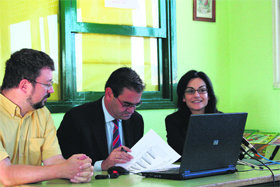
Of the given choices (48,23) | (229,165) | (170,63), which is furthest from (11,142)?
(170,63)

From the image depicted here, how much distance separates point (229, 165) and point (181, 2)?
2.17 m

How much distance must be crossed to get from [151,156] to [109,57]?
4.88ft

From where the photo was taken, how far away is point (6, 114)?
6.61 ft

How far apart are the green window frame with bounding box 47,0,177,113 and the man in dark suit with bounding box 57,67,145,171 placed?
0.55 meters

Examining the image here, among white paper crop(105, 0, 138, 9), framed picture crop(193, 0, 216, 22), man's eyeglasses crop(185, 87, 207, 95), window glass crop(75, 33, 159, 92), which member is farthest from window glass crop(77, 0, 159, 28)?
man's eyeglasses crop(185, 87, 207, 95)

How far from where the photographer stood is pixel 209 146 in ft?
6.08

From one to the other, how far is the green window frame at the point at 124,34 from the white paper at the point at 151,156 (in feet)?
3.72

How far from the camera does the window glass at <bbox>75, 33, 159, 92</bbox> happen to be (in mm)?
3305

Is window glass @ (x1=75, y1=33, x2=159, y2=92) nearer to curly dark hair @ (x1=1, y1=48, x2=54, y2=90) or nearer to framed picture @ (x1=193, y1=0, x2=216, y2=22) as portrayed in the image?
framed picture @ (x1=193, y1=0, x2=216, y2=22)

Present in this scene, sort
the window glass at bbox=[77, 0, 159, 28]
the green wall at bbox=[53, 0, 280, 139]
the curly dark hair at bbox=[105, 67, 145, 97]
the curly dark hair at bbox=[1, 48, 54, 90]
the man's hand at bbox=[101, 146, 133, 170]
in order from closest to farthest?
the curly dark hair at bbox=[1, 48, 54, 90] → the man's hand at bbox=[101, 146, 133, 170] → the curly dark hair at bbox=[105, 67, 145, 97] → the window glass at bbox=[77, 0, 159, 28] → the green wall at bbox=[53, 0, 280, 139]

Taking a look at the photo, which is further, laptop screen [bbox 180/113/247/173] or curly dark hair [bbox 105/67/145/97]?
curly dark hair [bbox 105/67/145/97]

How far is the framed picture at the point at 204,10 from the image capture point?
3869 millimetres

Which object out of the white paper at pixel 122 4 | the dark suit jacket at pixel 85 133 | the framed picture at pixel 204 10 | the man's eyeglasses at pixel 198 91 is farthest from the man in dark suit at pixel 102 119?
the framed picture at pixel 204 10

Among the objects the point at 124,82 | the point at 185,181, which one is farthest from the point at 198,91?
the point at 185,181
